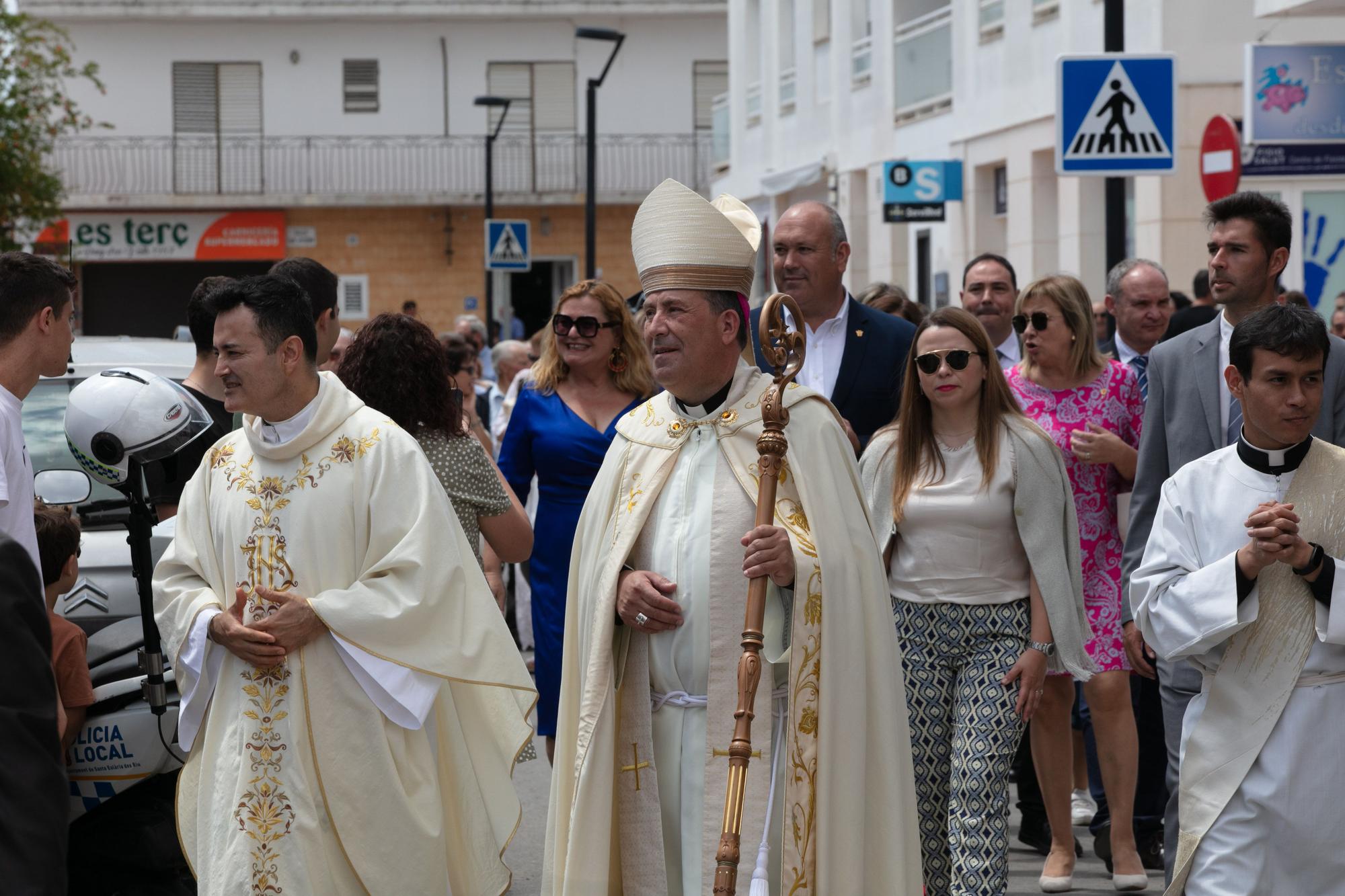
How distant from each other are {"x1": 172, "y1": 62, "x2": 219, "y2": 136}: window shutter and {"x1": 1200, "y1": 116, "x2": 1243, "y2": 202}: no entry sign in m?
32.5

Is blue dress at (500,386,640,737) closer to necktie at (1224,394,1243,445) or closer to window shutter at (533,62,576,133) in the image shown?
necktie at (1224,394,1243,445)

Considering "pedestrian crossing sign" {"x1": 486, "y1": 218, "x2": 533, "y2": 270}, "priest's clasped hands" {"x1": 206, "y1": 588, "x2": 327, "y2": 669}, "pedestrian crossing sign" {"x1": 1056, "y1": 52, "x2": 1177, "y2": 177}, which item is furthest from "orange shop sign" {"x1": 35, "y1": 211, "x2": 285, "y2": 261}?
"priest's clasped hands" {"x1": 206, "y1": 588, "x2": 327, "y2": 669}

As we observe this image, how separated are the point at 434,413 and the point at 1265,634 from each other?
2960mm

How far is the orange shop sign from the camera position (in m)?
41.2

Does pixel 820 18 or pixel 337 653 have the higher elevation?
pixel 820 18

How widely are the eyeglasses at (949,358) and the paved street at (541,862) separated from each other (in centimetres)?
207

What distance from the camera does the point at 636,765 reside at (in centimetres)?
471

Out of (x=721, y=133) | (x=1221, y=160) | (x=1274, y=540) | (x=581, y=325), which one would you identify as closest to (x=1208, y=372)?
(x=1274, y=540)

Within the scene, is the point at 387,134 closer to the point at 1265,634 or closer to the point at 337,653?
the point at 337,653

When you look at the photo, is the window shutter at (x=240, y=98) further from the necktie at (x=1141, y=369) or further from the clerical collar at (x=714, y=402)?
the clerical collar at (x=714, y=402)

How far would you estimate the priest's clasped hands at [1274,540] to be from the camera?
15.9ft

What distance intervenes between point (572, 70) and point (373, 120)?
14.8 feet

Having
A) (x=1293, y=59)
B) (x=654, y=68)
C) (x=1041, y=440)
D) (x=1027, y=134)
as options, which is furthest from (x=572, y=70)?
(x=1041, y=440)

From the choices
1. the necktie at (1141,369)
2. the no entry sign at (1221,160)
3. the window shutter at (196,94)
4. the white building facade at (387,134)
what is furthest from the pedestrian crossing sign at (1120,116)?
the window shutter at (196,94)
